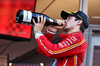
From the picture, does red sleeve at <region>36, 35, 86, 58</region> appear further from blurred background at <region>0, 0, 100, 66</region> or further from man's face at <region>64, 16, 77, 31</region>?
blurred background at <region>0, 0, 100, 66</region>

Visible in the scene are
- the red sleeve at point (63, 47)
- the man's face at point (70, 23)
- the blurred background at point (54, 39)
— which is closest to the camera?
the red sleeve at point (63, 47)

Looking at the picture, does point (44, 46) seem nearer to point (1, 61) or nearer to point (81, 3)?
point (81, 3)

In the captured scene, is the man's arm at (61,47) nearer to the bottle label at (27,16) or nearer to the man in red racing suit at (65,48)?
the man in red racing suit at (65,48)

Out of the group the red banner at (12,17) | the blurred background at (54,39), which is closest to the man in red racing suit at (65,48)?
the blurred background at (54,39)

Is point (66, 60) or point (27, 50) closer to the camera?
point (66, 60)

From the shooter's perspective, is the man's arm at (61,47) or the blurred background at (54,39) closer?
the man's arm at (61,47)

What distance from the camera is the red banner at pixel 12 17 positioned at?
7.43 feet

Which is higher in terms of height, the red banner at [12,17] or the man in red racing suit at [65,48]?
the red banner at [12,17]

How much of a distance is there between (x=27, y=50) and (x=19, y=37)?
9.4 inches

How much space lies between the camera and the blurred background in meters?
2.21

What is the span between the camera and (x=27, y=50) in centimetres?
237

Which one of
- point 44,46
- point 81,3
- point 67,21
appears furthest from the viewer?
point 81,3

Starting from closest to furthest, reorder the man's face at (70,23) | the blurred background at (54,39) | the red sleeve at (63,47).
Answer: the red sleeve at (63,47) → the man's face at (70,23) → the blurred background at (54,39)

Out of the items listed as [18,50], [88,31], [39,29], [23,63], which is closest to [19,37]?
[18,50]
